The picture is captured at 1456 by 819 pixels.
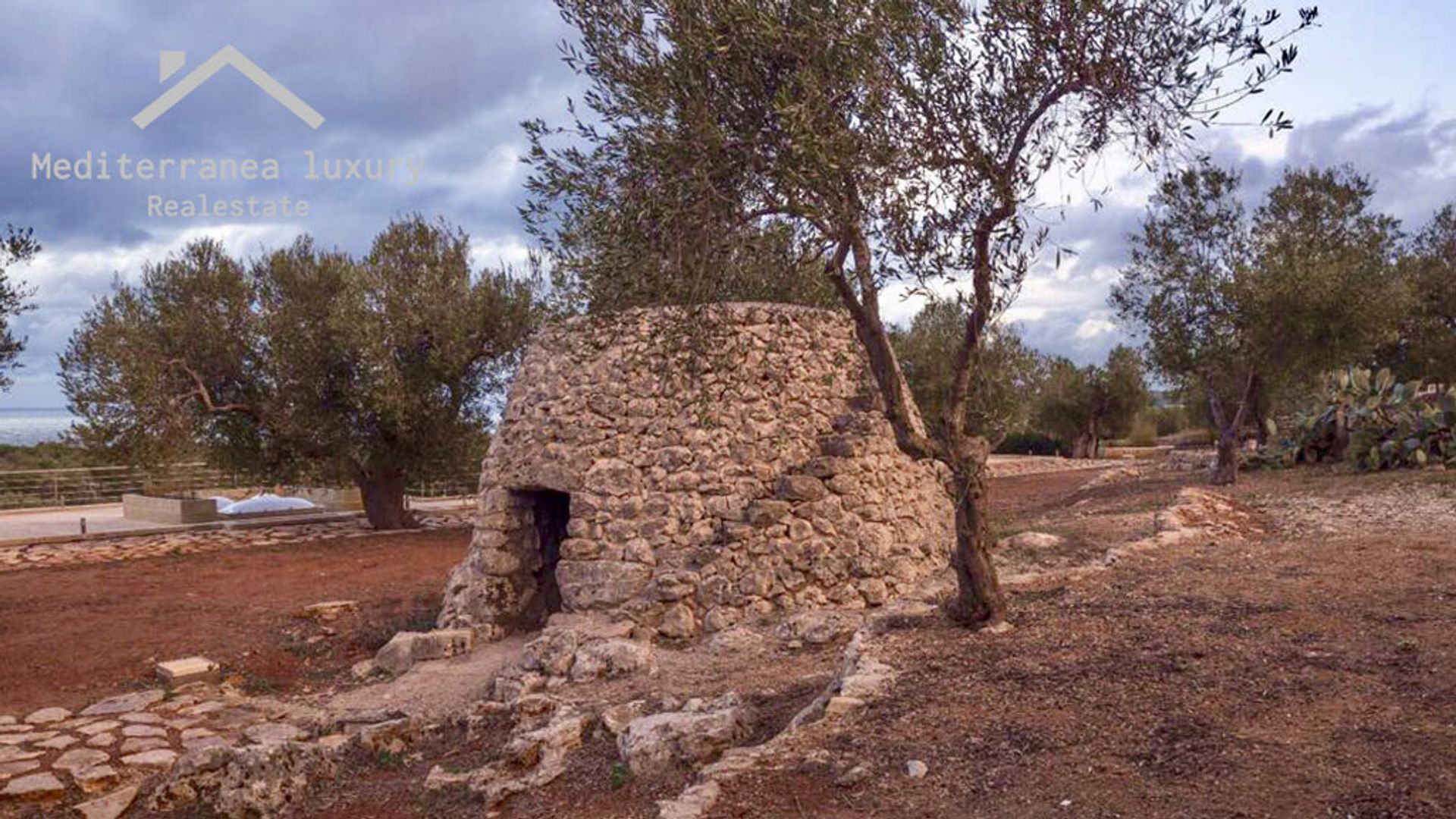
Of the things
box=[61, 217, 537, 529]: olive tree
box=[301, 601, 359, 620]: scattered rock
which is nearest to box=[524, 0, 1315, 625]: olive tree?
box=[301, 601, 359, 620]: scattered rock

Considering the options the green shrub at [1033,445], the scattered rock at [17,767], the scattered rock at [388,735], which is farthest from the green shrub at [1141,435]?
the scattered rock at [17,767]

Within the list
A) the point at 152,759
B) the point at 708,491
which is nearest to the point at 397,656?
the point at 152,759

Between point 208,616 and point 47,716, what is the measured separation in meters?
→ 3.60

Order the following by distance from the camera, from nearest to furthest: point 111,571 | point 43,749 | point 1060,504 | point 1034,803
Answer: point 1034,803
point 43,749
point 111,571
point 1060,504

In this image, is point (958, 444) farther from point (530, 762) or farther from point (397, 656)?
point (397, 656)

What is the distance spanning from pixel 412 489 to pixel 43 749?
56.0ft

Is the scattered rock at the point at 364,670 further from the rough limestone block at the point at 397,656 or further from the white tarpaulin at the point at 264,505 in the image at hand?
the white tarpaulin at the point at 264,505

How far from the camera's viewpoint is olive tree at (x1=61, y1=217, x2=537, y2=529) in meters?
16.9

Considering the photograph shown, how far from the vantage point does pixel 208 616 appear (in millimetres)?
11688

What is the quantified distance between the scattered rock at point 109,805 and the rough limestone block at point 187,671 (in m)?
2.66

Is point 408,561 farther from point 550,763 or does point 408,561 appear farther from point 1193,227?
point 1193,227

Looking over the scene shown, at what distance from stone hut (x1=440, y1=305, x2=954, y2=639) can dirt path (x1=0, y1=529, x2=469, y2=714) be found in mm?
1735

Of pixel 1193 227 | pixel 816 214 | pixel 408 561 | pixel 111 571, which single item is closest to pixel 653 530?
pixel 816 214

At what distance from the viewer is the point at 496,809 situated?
5395 millimetres
